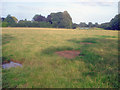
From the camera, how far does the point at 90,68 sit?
555 cm

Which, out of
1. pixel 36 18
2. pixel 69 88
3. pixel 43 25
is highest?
pixel 36 18

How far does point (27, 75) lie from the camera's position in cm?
482

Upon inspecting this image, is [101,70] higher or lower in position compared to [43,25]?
lower

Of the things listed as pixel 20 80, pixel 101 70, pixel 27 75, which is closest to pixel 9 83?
pixel 20 80

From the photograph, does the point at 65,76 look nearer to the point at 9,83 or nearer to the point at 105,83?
the point at 105,83

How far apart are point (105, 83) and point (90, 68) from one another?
4.61ft

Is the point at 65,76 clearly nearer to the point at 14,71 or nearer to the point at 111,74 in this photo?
the point at 111,74

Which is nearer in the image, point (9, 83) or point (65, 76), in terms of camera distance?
point (9, 83)

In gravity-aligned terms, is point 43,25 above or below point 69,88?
above

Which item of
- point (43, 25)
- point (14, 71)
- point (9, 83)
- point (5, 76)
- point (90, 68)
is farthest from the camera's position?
point (43, 25)

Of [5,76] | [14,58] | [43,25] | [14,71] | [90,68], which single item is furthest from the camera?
[43,25]

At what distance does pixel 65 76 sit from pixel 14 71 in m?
2.14

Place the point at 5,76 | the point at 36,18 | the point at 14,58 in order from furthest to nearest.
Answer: the point at 36,18
the point at 14,58
the point at 5,76

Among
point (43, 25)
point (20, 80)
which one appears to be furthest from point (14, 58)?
point (43, 25)
